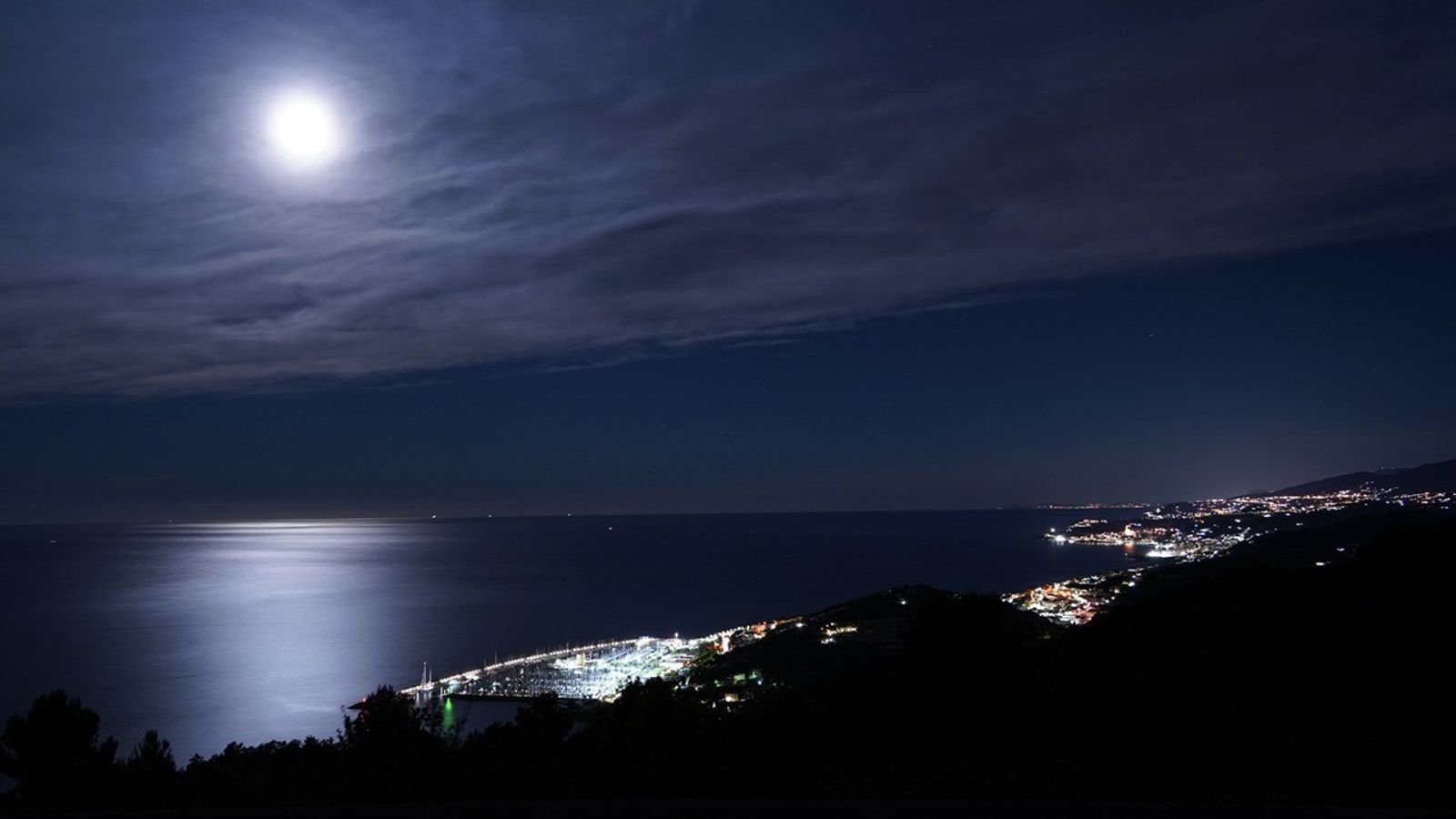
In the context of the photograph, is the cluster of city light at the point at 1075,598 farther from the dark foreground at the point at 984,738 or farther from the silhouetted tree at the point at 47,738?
the silhouetted tree at the point at 47,738

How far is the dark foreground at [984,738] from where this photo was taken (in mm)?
7875

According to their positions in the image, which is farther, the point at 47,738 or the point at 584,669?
the point at 584,669

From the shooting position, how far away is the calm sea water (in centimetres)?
6009

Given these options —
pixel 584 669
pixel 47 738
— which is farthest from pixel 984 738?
pixel 584 669

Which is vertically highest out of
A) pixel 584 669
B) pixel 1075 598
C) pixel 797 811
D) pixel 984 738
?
pixel 797 811

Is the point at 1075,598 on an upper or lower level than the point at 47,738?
lower

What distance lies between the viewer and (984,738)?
1284 cm

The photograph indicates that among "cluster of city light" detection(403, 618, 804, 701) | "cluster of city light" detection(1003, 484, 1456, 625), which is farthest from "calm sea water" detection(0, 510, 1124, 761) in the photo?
"cluster of city light" detection(1003, 484, 1456, 625)

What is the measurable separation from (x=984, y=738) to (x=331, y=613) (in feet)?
357

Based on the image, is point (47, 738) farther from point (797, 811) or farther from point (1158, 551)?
point (1158, 551)

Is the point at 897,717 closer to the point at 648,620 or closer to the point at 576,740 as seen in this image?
the point at 576,740

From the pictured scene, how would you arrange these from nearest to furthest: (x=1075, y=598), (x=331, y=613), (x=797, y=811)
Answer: (x=797, y=811) → (x=1075, y=598) → (x=331, y=613)

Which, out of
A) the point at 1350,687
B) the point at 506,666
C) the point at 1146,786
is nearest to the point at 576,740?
the point at 1146,786

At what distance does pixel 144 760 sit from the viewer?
1071cm
